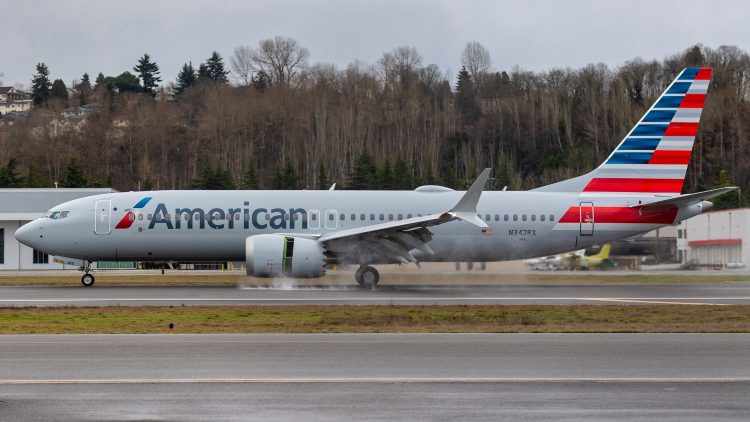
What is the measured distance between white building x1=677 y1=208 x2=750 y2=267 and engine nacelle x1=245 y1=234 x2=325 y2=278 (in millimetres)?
22061

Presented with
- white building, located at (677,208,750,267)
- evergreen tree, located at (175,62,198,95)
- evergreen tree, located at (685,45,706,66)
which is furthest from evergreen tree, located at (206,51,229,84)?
white building, located at (677,208,750,267)

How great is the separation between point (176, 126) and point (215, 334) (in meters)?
84.8

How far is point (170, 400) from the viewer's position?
12.9 m

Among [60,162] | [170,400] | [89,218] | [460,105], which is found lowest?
[170,400]

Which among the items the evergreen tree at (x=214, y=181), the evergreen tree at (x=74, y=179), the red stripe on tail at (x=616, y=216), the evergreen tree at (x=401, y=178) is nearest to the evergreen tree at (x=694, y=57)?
the evergreen tree at (x=401, y=178)

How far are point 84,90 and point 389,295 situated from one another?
13106 centimetres

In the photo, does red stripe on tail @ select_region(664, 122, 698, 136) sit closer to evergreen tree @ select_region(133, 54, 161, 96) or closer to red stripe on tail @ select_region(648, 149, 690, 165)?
red stripe on tail @ select_region(648, 149, 690, 165)

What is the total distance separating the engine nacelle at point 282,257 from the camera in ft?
112

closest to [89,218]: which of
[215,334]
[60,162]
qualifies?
[215,334]

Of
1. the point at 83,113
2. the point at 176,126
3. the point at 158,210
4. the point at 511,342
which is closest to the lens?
the point at 511,342

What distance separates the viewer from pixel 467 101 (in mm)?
113812

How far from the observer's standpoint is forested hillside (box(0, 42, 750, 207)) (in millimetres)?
95312

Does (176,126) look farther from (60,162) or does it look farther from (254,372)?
(254,372)

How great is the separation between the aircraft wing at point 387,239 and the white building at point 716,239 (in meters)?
18.7
